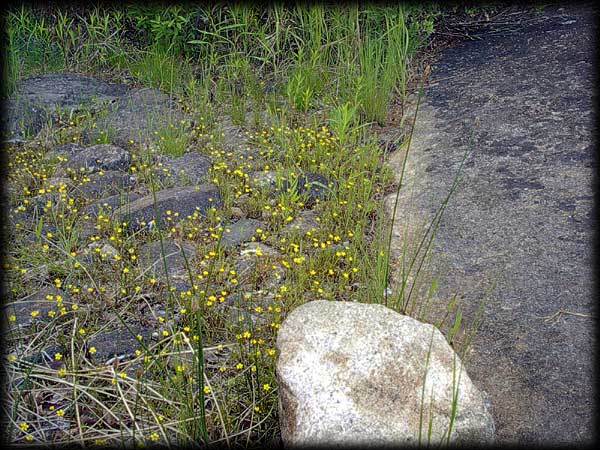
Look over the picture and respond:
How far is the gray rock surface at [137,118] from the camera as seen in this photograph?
13.1ft

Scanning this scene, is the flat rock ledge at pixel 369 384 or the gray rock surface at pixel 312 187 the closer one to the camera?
the flat rock ledge at pixel 369 384

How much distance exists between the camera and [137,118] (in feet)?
13.7

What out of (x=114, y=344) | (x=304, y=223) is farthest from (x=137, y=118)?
(x=114, y=344)

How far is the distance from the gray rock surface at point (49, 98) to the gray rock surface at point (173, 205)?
115 cm

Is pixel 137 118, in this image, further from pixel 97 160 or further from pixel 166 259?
pixel 166 259

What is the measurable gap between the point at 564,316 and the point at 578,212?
2.24 ft

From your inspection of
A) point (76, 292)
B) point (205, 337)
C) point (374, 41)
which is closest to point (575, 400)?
point (205, 337)

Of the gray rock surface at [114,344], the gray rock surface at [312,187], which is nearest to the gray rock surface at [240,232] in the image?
the gray rock surface at [312,187]

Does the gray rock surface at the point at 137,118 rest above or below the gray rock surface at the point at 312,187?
above

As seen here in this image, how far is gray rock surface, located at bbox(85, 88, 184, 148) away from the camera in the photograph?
13.1 ft

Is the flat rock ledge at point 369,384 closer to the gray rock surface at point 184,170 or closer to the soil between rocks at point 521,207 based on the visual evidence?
the soil between rocks at point 521,207

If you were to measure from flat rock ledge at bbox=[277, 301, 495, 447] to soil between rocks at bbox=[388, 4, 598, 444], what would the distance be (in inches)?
12.7

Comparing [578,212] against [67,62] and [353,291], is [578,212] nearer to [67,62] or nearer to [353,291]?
[353,291]

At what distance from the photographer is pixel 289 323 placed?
2064 millimetres
